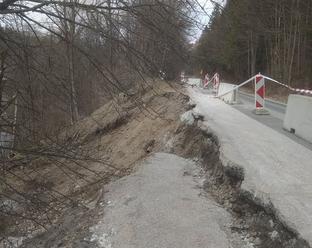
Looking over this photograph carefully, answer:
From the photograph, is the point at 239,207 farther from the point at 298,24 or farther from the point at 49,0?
the point at 298,24

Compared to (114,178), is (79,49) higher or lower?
higher

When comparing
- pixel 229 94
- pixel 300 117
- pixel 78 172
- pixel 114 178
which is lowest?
pixel 114 178

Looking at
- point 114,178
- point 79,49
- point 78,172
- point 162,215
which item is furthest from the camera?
point 114,178

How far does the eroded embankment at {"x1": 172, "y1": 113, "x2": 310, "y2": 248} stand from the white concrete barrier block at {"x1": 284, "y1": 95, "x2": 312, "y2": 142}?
105 inches

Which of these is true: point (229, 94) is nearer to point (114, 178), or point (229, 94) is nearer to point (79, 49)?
point (114, 178)

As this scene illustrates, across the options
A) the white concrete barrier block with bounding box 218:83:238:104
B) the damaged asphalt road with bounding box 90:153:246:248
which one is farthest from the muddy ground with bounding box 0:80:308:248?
the white concrete barrier block with bounding box 218:83:238:104

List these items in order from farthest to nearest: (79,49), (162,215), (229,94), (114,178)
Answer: (229,94) → (114,178) → (162,215) → (79,49)

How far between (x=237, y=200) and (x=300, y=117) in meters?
5.93

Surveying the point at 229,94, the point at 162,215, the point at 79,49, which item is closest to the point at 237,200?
the point at 162,215

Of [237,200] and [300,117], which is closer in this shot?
[237,200]

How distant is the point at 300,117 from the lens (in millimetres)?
12234

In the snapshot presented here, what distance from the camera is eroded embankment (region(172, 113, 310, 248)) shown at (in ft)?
18.4

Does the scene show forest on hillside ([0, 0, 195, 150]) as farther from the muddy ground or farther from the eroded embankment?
the eroded embankment

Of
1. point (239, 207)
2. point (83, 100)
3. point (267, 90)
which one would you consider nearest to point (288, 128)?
point (239, 207)
